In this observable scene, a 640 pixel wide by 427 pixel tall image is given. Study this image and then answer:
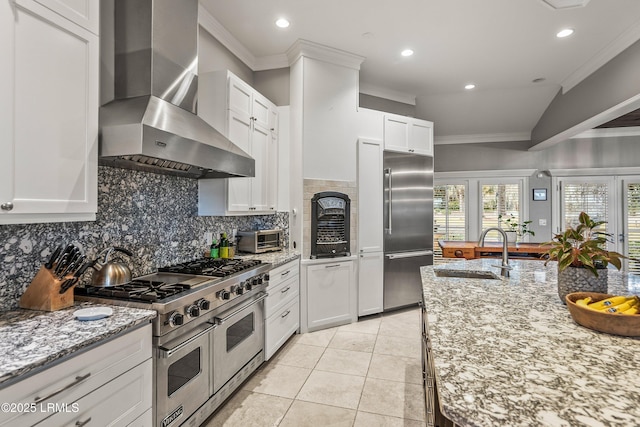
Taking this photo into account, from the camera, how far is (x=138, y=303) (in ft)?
5.51

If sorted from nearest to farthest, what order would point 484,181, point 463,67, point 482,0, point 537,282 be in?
point 537,282, point 482,0, point 463,67, point 484,181

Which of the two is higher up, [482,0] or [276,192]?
[482,0]

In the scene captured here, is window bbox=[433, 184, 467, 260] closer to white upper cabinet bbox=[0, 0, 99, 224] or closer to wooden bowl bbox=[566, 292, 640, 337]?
wooden bowl bbox=[566, 292, 640, 337]

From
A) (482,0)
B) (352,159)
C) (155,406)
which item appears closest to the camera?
(155,406)

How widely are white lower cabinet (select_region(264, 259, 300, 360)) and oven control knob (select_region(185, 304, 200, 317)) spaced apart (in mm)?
946

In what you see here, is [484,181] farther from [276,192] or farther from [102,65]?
[102,65]

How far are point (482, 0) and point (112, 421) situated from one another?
3946 millimetres

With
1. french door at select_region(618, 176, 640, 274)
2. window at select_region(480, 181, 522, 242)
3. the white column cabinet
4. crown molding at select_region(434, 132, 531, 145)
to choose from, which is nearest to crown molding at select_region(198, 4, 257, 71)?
the white column cabinet

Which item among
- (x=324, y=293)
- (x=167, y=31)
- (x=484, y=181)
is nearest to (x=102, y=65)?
(x=167, y=31)

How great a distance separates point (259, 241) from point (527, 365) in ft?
8.93

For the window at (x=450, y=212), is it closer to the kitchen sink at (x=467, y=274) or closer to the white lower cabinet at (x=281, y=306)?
the white lower cabinet at (x=281, y=306)

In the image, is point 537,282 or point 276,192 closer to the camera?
point 537,282

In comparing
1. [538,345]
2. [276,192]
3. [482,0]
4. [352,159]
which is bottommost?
[538,345]

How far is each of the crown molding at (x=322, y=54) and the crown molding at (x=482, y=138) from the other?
3.35 meters
